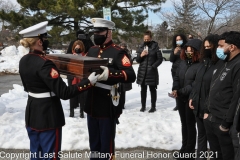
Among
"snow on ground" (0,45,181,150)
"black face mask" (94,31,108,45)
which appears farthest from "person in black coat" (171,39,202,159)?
"black face mask" (94,31,108,45)

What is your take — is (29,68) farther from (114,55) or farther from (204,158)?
(204,158)

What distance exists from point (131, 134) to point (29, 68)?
9.44 feet

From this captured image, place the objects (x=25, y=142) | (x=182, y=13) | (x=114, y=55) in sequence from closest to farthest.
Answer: (x=114, y=55)
(x=25, y=142)
(x=182, y=13)

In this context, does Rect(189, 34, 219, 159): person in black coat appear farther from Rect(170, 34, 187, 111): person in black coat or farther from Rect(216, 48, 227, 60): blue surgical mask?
Rect(170, 34, 187, 111): person in black coat

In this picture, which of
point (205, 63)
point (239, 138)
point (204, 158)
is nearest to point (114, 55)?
point (205, 63)

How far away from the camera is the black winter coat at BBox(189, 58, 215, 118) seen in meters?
3.58

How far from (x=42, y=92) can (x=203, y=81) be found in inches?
78.1

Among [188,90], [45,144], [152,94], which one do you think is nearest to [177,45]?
[152,94]

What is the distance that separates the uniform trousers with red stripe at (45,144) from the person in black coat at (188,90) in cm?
191

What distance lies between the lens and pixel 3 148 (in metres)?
4.78

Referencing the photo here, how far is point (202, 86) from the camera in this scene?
3.62 m

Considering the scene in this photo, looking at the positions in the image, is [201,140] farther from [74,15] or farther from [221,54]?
[74,15]

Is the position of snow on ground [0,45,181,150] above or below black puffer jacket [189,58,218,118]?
below

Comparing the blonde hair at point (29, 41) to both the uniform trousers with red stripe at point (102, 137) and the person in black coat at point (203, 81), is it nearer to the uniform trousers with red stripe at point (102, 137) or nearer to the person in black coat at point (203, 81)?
the uniform trousers with red stripe at point (102, 137)
